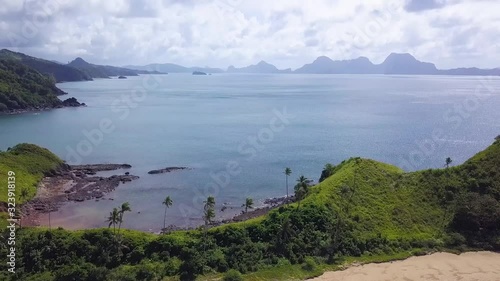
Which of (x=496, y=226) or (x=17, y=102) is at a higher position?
(x=17, y=102)

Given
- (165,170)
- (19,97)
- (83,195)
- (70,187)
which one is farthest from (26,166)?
(19,97)

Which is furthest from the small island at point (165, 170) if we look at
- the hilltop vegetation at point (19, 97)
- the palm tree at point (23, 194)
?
the hilltop vegetation at point (19, 97)

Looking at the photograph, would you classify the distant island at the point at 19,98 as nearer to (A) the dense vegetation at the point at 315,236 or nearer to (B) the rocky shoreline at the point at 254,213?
(B) the rocky shoreline at the point at 254,213

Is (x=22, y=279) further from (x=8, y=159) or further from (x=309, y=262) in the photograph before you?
(x=8, y=159)

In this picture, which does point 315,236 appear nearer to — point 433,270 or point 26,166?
point 433,270

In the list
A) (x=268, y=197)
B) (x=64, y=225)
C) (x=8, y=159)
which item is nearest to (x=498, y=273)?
(x=268, y=197)

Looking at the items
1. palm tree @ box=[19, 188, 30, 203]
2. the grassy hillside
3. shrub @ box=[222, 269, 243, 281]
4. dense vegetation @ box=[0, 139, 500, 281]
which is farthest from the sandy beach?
the grassy hillside
